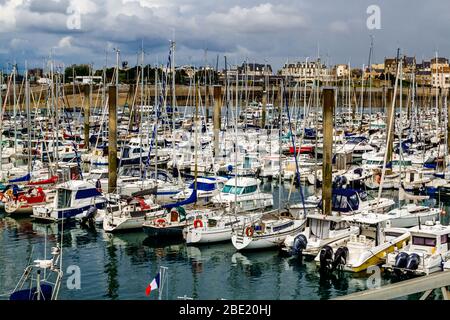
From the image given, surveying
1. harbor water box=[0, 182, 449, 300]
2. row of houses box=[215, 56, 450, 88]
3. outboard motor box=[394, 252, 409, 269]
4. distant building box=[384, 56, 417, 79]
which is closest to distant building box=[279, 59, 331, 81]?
row of houses box=[215, 56, 450, 88]

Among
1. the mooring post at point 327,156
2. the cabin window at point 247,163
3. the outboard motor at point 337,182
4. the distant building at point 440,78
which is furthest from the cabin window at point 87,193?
the distant building at point 440,78

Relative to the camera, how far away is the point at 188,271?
24.3 metres

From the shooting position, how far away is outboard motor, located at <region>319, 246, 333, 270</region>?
23.7 m

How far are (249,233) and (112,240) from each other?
6.78m

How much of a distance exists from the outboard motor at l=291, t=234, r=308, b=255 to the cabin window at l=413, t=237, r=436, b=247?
14.0ft

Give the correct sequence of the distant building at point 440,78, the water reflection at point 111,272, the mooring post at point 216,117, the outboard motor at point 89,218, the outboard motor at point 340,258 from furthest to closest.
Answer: the distant building at point 440,78, the mooring post at point 216,117, the outboard motor at point 89,218, the outboard motor at point 340,258, the water reflection at point 111,272

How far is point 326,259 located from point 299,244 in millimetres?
1926

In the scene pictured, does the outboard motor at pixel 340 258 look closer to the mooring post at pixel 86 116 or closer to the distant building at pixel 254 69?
the mooring post at pixel 86 116

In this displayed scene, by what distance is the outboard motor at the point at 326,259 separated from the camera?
77.6 ft

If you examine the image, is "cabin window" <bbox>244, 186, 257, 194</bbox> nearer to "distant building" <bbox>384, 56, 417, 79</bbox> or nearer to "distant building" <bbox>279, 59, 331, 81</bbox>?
"distant building" <bbox>384, 56, 417, 79</bbox>

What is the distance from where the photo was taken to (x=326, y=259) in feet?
77.8

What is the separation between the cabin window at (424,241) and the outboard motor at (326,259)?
10.5ft
